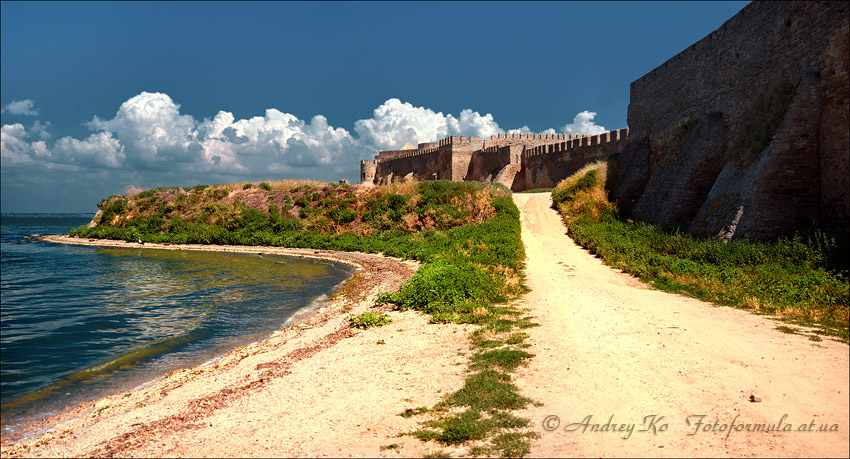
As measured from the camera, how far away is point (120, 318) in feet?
32.5

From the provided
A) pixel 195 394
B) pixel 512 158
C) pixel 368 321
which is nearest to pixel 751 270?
pixel 368 321

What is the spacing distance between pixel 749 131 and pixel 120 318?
16921 millimetres

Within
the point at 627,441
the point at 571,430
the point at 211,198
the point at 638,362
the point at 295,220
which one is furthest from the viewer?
the point at 211,198

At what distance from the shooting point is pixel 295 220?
28.9 metres

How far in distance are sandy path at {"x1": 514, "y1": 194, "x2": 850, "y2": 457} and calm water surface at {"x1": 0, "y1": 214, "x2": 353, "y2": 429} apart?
223 inches

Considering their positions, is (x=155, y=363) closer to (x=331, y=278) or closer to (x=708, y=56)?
(x=331, y=278)

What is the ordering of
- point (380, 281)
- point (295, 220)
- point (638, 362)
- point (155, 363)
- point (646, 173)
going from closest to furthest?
1. point (638, 362)
2. point (155, 363)
3. point (380, 281)
4. point (646, 173)
5. point (295, 220)

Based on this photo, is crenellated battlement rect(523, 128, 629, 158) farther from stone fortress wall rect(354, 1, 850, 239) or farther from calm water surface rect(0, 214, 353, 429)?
calm water surface rect(0, 214, 353, 429)

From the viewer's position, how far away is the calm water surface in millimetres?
6508

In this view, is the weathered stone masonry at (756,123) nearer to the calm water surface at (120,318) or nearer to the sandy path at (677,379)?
the sandy path at (677,379)

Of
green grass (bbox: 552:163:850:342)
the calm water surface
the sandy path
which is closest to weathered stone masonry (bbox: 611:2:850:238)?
green grass (bbox: 552:163:850:342)

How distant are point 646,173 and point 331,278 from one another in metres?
14.7

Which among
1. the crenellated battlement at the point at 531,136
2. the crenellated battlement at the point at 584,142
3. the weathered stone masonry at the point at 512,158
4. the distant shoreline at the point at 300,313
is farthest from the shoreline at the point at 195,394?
the crenellated battlement at the point at 531,136

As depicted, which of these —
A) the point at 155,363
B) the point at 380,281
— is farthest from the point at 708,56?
the point at 155,363
